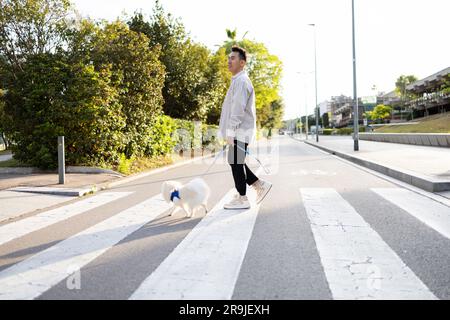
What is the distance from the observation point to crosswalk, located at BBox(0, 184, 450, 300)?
2.71 m

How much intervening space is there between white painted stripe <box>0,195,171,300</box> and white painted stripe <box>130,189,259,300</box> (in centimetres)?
74

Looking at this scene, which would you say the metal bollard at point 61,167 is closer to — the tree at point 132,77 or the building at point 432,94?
the tree at point 132,77

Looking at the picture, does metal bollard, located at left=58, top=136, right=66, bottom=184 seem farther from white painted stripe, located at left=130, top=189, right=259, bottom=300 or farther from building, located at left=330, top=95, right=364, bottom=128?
building, located at left=330, top=95, right=364, bottom=128

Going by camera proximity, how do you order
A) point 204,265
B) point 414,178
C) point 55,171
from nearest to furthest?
point 204,265 < point 414,178 < point 55,171

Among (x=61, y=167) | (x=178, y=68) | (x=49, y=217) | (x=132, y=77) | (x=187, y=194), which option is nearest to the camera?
(x=187, y=194)

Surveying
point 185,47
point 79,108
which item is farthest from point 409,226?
point 185,47

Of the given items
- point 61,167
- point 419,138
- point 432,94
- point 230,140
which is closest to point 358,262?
point 230,140

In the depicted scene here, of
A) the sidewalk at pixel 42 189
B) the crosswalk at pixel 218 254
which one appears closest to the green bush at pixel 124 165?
the sidewalk at pixel 42 189

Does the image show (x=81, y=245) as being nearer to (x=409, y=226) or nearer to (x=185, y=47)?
(x=409, y=226)

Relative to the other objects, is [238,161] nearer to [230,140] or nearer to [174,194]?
[230,140]

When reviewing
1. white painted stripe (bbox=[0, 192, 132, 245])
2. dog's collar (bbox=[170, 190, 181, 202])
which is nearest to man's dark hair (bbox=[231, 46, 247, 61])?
dog's collar (bbox=[170, 190, 181, 202])

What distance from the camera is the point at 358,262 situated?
3223mm

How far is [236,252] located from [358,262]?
1.06 metres

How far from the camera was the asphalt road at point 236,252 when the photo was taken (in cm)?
272
